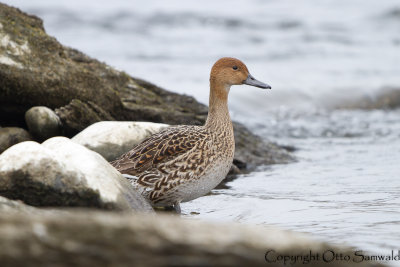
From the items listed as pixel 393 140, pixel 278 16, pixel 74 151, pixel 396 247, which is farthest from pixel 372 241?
pixel 278 16

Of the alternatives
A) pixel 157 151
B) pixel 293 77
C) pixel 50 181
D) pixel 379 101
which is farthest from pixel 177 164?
pixel 293 77

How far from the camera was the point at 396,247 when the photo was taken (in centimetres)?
514

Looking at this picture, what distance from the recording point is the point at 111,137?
7527 mm

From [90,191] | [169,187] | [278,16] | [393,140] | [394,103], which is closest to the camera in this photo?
[90,191]

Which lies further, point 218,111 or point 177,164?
point 218,111

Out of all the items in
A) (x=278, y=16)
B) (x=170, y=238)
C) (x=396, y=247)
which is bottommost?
(x=396, y=247)

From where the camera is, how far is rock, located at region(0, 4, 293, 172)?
7738mm

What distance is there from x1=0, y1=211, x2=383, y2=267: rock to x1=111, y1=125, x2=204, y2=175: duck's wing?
3.26m

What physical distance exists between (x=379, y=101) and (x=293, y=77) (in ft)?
9.74

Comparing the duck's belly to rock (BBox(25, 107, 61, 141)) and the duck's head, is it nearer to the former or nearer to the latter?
the duck's head

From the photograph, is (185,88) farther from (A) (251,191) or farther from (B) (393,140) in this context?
(A) (251,191)

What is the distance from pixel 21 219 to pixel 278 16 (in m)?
23.3

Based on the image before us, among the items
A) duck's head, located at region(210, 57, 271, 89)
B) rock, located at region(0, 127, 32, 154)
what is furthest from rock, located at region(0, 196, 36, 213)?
duck's head, located at region(210, 57, 271, 89)

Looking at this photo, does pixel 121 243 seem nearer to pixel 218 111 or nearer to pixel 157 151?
pixel 157 151
